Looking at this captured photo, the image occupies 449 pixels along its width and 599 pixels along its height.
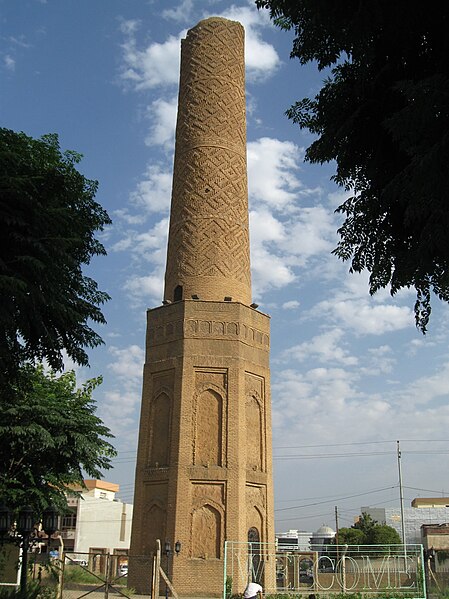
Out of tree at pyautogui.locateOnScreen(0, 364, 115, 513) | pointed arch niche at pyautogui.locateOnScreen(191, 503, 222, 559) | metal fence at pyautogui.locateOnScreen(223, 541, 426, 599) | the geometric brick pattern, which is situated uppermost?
the geometric brick pattern

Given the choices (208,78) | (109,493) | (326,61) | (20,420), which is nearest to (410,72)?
(326,61)

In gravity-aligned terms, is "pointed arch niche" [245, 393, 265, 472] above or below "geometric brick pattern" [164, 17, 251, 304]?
below

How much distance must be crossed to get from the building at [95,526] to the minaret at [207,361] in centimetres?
3103

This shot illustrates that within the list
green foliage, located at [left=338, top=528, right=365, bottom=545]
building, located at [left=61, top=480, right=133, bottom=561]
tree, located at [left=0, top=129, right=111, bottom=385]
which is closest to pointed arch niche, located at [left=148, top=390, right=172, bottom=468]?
tree, located at [left=0, top=129, right=111, bottom=385]

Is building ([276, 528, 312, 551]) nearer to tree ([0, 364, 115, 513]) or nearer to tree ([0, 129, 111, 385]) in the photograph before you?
tree ([0, 364, 115, 513])

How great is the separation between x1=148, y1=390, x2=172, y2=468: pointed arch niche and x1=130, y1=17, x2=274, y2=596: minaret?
38mm

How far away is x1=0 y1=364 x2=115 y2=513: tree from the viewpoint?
58.2 feet

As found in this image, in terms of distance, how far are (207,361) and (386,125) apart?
1755 centimetres

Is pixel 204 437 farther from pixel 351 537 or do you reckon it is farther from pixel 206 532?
pixel 351 537

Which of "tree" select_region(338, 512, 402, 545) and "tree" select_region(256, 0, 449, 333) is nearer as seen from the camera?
"tree" select_region(256, 0, 449, 333)

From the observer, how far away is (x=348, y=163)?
7391 mm

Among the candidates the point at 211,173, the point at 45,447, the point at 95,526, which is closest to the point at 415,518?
the point at 95,526

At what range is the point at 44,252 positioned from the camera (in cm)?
980

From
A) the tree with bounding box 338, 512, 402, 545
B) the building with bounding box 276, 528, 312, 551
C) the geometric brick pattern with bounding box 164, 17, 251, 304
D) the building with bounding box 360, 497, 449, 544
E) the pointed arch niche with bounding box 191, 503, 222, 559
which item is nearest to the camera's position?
the pointed arch niche with bounding box 191, 503, 222, 559
